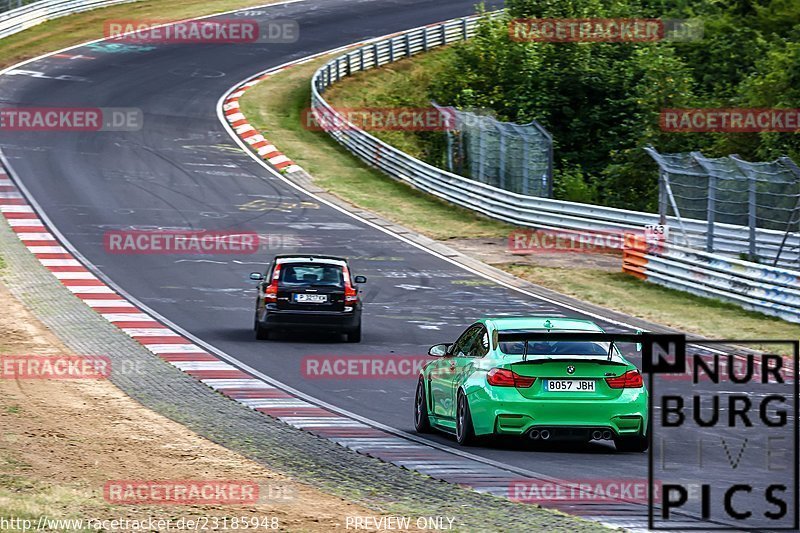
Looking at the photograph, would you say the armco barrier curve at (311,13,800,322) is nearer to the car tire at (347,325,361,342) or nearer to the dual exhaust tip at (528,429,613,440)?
the car tire at (347,325,361,342)

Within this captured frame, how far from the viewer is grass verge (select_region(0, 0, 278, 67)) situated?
5316 cm

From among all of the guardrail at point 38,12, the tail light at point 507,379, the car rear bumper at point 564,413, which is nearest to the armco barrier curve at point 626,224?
the car rear bumper at point 564,413

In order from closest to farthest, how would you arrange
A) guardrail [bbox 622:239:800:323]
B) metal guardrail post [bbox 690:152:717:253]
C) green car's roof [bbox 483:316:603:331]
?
green car's roof [bbox 483:316:603:331] < guardrail [bbox 622:239:800:323] < metal guardrail post [bbox 690:152:717:253]

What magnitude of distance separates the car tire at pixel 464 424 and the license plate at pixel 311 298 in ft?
27.1

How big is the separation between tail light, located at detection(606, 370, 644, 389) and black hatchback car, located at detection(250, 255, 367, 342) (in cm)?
920

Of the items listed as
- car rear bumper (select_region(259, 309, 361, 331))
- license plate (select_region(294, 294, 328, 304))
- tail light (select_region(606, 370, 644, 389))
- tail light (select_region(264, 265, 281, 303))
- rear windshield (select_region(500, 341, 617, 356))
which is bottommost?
car rear bumper (select_region(259, 309, 361, 331))

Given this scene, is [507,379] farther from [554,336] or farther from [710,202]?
[710,202]

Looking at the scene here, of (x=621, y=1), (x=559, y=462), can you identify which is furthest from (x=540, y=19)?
(x=559, y=462)

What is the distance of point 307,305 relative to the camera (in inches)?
842

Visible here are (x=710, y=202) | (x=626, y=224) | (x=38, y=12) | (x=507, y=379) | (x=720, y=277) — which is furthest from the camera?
(x=38, y=12)

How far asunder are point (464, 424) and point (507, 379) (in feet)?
2.61

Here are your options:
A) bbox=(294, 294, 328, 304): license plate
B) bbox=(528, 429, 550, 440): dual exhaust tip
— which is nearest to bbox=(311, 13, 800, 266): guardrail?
bbox=(294, 294, 328, 304): license plate

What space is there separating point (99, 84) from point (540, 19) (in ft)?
53.5

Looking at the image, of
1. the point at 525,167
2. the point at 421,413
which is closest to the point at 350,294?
the point at 421,413
